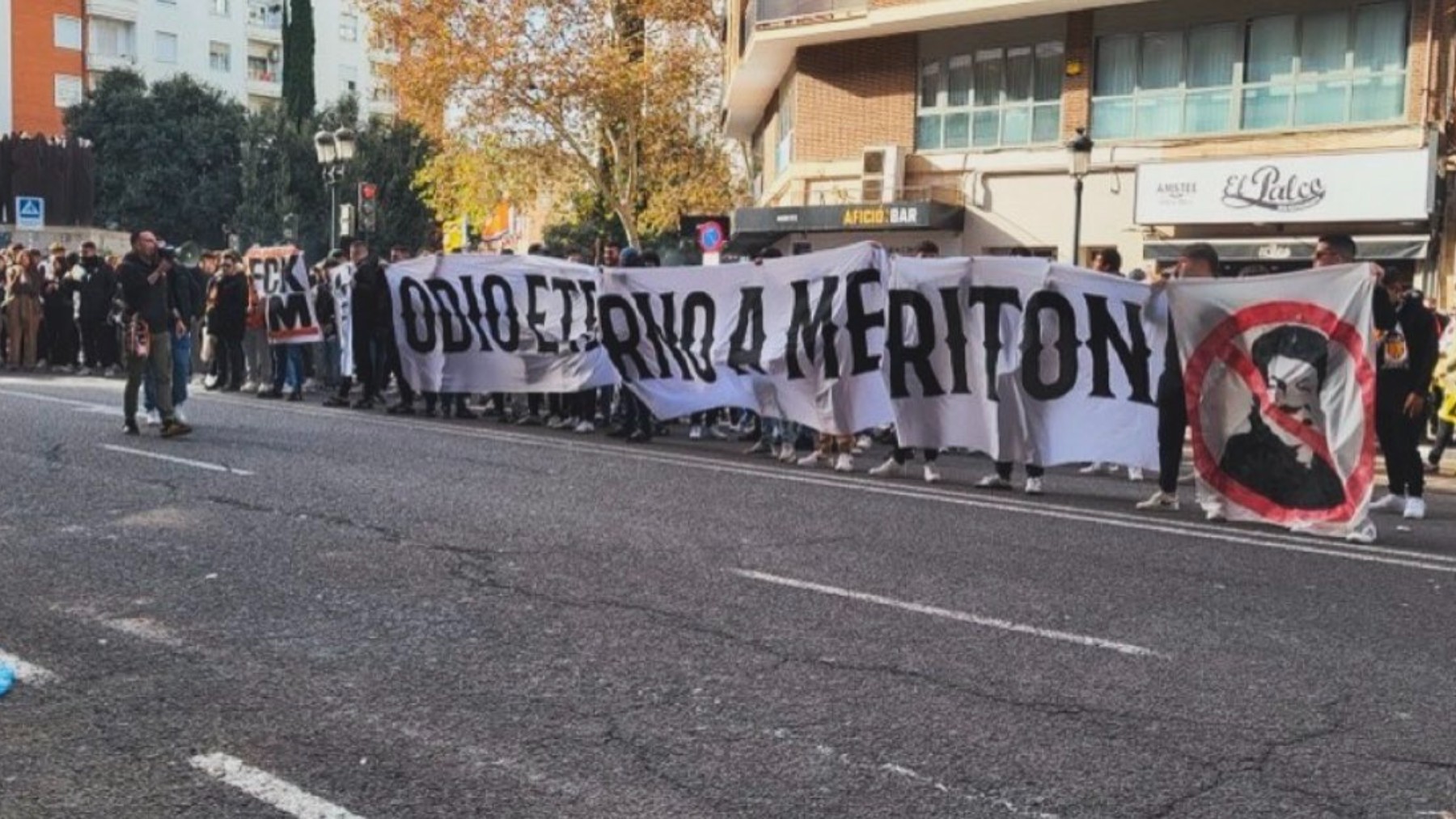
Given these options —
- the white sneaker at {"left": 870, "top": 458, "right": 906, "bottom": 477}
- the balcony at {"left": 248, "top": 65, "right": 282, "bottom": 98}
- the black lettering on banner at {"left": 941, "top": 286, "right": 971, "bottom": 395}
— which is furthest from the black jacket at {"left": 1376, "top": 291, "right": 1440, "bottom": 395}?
the balcony at {"left": 248, "top": 65, "right": 282, "bottom": 98}

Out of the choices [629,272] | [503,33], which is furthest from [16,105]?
[629,272]

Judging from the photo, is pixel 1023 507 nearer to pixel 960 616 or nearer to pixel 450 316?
pixel 960 616

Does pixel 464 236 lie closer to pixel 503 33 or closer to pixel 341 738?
pixel 503 33

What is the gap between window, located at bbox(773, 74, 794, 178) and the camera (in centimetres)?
3186

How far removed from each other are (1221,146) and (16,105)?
66.8 meters

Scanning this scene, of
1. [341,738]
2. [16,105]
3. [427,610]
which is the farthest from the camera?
[16,105]

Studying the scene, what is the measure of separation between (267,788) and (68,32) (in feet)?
263

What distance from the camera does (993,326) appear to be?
10656mm

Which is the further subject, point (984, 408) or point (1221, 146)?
point (1221, 146)

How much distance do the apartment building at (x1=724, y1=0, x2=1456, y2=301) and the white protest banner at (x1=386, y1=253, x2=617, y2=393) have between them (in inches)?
527

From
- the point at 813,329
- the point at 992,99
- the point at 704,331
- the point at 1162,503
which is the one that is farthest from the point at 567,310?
the point at 992,99

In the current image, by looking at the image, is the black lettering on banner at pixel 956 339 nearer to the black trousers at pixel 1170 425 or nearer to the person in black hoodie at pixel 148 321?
the black trousers at pixel 1170 425

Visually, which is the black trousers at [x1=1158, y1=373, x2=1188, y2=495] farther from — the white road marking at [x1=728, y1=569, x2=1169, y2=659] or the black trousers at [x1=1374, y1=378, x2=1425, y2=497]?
the white road marking at [x1=728, y1=569, x2=1169, y2=659]

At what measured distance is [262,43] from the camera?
8319cm
